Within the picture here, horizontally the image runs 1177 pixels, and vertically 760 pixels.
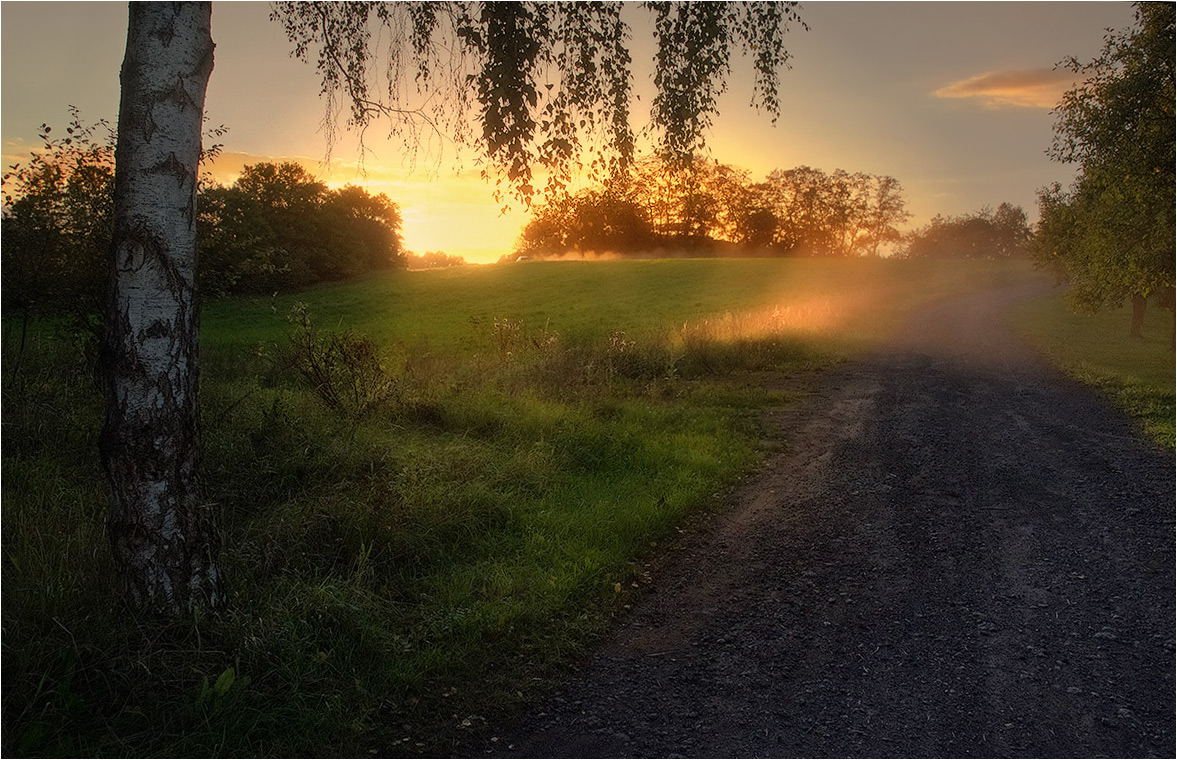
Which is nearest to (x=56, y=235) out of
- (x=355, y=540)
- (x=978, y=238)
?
(x=355, y=540)

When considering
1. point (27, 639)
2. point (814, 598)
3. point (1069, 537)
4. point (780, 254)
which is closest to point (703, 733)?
point (814, 598)

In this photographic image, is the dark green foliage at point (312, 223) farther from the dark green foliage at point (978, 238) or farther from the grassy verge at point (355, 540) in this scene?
the dark green foliage at point (978, 238)

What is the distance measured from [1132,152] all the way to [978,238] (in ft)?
318

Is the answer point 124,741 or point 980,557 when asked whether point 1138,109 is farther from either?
point 124,741

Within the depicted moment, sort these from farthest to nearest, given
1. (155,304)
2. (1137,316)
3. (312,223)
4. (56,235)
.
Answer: (312,223) < (1137,316) < (56,235) < (155,304)

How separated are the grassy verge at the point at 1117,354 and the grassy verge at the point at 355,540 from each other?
6762 millimetres

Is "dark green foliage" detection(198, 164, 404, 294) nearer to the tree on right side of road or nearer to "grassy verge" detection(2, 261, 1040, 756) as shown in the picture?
"grassy verge" detection(2, 261, 1040, 756)

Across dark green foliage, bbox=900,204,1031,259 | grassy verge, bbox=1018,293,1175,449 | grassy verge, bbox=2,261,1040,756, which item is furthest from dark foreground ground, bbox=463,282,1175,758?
dark green foliage, bbox=900,204,1031,259

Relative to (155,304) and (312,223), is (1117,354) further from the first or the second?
(312,223)

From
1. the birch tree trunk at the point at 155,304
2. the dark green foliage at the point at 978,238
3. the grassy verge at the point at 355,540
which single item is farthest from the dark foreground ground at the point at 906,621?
the dark green foliage at the point at 978,238

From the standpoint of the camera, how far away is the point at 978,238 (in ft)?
331

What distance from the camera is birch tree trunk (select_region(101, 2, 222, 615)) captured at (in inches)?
152

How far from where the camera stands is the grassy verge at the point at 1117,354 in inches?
510

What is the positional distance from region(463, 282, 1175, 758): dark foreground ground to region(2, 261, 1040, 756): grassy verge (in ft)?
1.82
